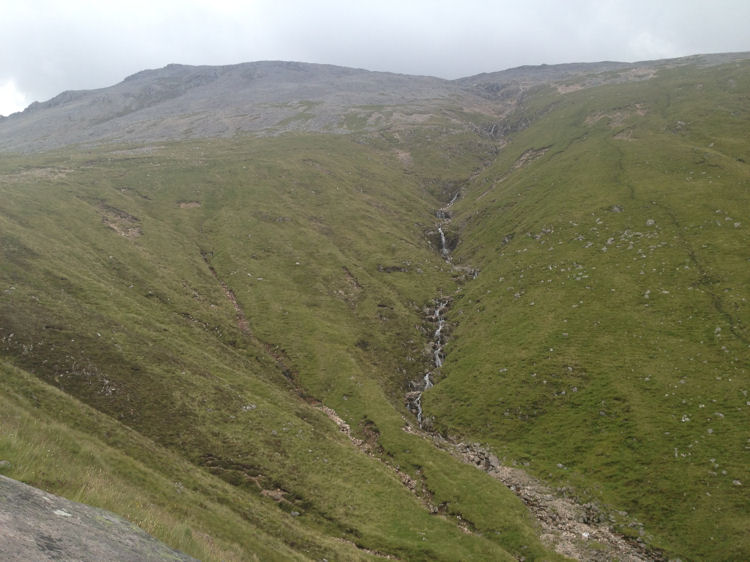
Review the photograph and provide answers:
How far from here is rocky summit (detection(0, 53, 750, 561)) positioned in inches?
1188

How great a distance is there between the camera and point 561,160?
11669 cm

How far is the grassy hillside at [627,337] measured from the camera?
37312mm

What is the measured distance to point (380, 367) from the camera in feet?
204

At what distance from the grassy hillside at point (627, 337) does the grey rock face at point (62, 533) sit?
38.2 meters

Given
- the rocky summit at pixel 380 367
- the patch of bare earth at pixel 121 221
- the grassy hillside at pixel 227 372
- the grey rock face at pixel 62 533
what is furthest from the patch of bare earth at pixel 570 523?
the patch of bare earth at pixel 121 221

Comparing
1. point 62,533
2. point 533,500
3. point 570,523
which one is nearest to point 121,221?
point 62,533

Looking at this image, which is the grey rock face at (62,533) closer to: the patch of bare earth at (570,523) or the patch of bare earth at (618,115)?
the patch of bare earth at (570,523)

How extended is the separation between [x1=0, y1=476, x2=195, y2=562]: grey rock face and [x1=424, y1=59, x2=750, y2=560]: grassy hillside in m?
38.2

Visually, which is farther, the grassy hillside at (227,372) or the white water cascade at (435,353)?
the white water cascade at (435,353)

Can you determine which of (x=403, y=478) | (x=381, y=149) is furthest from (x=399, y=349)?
(x=381, y=149)

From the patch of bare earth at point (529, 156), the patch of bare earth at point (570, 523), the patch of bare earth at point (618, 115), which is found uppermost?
the patch of bare earth at point (618, 115)

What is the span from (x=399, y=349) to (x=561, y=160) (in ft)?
272

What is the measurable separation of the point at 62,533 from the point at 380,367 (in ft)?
170

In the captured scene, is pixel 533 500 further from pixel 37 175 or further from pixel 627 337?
pixel 37 175
